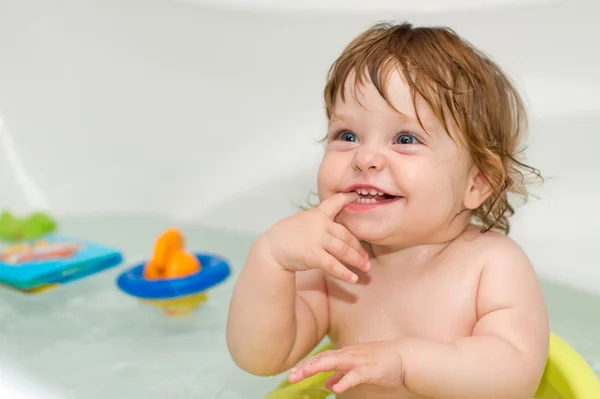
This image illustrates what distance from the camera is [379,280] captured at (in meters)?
0.93

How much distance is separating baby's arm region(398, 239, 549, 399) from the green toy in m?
1.04

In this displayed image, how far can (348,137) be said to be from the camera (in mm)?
877

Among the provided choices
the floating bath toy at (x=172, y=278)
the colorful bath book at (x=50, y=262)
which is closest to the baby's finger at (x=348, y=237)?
the floating bath toy at (x=172, y=278)

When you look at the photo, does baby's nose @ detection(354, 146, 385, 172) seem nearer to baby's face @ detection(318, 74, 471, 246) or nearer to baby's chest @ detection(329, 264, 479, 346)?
baby's face @ detection(318, 74, 471, 246)

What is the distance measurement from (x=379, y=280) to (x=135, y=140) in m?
1.19

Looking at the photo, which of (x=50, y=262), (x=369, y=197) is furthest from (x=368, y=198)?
(x=50, y=262)

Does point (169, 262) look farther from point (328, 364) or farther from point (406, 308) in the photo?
point (328, 364)

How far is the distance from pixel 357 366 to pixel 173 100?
1.37 metres

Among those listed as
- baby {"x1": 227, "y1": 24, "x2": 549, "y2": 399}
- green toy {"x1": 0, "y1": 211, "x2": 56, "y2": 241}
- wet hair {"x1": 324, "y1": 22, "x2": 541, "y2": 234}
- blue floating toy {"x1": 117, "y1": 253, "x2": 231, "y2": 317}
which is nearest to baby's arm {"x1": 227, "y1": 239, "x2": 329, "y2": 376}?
baby {"x1": 227, "y1": 24, "x2": 549, "y2": 399}

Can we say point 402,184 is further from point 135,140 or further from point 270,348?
point 135,140

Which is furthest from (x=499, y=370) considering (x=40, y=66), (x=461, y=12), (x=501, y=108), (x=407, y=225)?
(x=40, y=66)

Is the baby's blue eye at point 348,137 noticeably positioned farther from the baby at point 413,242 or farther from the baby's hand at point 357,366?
the baby's hand at point 357,366

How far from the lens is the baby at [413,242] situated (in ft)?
2.68

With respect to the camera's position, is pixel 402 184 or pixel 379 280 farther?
pixel 379 280
